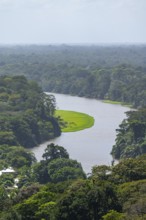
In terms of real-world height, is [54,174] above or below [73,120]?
above

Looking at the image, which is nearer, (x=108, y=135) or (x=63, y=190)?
(x=63, y=190)

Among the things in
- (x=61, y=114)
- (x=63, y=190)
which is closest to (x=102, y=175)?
(x=63, y=190)

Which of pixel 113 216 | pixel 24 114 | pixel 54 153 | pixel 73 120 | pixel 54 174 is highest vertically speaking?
pixel 113 216

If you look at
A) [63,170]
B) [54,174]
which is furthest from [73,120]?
[63,170]

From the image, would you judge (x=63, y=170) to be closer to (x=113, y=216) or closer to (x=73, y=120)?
(x=113, y=216)

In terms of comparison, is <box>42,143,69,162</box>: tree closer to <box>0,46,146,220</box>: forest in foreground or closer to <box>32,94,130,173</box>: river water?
<box>0,46,146,220</box>: forest in foreground

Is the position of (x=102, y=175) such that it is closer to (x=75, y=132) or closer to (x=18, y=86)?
(x=75, y=132)
